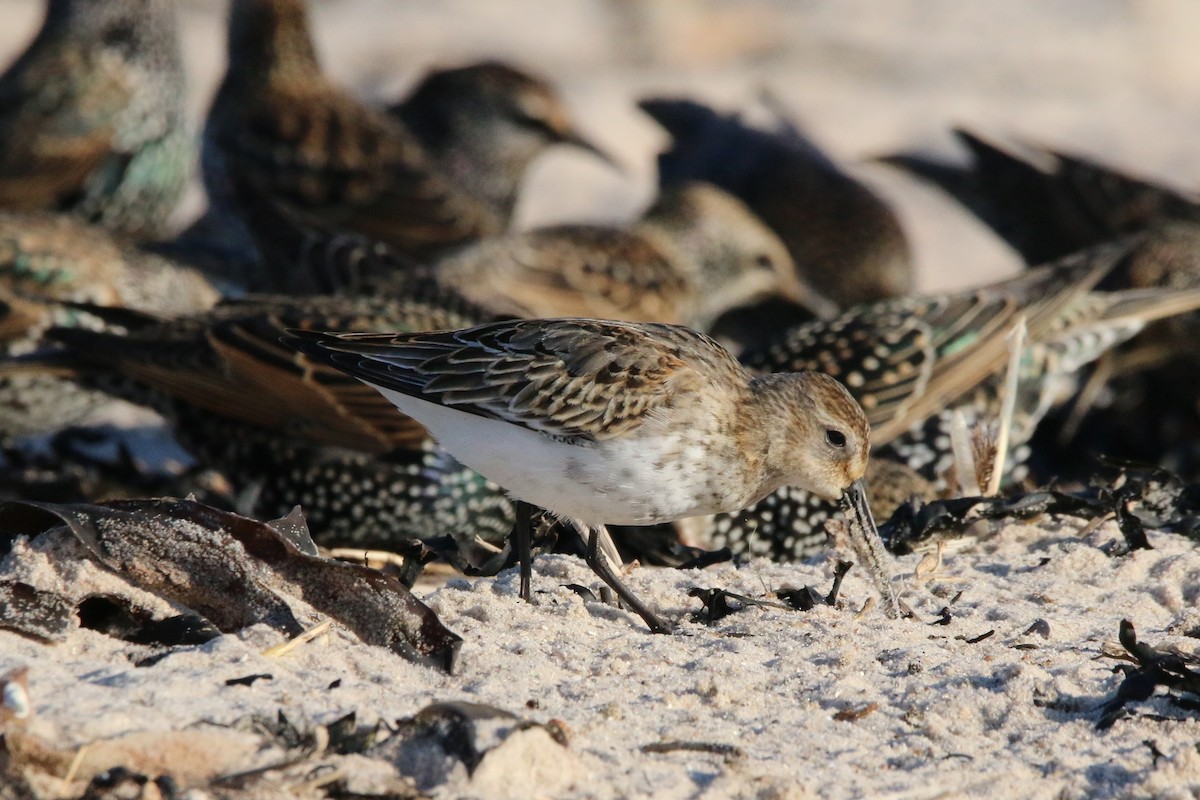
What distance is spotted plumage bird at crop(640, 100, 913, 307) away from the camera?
925 centimetres

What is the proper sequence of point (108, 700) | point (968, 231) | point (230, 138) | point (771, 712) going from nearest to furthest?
point (108, 700), point (771, 712), point (230, 138), point (968, 231)

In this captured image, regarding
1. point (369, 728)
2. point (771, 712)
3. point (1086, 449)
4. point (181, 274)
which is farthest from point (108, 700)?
point (1086, 449)

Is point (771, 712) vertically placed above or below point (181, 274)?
above

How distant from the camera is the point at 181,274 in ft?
24.5

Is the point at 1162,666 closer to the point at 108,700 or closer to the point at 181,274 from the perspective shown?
the point at 108,700

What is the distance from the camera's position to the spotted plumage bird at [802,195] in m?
9.25

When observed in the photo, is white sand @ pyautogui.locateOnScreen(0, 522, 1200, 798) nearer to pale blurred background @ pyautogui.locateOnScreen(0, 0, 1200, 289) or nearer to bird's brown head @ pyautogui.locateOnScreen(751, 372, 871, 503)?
bird's brown head @ pyautogui.locateOnScreen(751, 372, 871, 503)

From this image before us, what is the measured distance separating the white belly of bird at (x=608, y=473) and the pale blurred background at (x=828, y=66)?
6.98 m

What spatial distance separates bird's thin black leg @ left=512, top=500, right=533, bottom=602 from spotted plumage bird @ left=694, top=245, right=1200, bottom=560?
5.07ft

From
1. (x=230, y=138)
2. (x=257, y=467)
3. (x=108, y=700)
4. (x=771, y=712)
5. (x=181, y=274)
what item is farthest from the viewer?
(x=230, y=138)

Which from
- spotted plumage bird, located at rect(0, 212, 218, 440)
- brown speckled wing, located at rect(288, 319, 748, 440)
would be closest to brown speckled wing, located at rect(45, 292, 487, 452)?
spotted plumage bird, located at rect(0, 212, 218, 440)

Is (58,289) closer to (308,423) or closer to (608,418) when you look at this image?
(308,423)

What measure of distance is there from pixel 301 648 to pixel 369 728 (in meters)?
0.46

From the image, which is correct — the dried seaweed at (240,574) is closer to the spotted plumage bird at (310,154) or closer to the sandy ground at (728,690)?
the sandy ground at (728,690)
